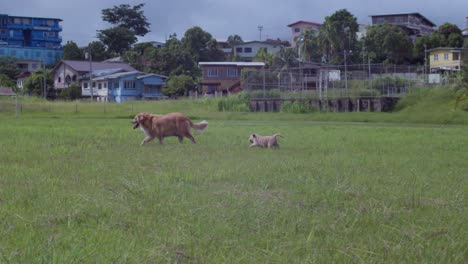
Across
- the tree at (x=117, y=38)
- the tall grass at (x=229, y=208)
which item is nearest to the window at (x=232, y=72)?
the tree at (x=117, y=38)

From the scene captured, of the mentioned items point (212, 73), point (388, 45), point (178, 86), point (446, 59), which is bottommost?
point (178, 86)

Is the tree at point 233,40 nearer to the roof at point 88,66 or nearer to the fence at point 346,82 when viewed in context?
the roof at point 88,66

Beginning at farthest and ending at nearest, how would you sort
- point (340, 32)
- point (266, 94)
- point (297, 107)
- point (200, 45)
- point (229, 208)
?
point (200, 45), point (340, 32), point (266, 94), point (297, 107), point (229, 208)

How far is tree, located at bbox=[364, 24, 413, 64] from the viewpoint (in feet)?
217

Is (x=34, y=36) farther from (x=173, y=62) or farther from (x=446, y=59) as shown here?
(x=446, y=59)

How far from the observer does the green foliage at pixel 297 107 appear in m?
44.1

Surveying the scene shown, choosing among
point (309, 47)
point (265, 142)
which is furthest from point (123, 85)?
point (265, 142)

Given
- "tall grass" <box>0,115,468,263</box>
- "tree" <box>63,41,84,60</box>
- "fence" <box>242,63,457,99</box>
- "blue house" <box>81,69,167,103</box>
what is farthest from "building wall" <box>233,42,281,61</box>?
"tall grass" <box>0,115,468,263</box>

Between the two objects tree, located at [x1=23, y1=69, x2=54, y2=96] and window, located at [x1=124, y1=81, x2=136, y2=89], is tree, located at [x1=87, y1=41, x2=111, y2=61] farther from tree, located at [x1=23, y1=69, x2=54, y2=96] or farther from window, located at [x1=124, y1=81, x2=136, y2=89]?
window, located at [x1=124, y1=81, x2=136, y2=89]

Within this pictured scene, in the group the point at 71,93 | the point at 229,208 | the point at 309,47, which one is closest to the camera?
Answer: the point at 229,208

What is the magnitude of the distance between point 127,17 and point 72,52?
11839 millimetres

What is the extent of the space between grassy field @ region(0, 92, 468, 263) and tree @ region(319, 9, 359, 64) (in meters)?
55.9

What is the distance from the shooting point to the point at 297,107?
44344mm

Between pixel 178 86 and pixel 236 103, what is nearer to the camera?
pixel 236 103
